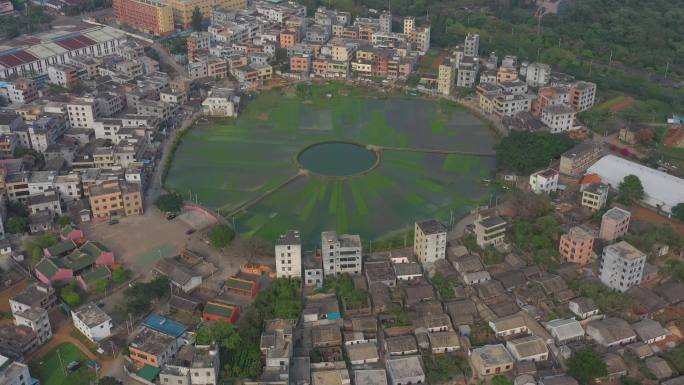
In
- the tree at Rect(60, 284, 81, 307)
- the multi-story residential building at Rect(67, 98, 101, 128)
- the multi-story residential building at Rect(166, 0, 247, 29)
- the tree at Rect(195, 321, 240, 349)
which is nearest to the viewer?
the tree at Rect(195, 321, 240, 349)

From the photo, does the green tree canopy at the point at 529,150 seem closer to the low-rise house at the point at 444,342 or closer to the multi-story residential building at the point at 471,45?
the low-rise house at the point at 444,342

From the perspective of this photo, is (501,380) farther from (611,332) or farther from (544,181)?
(544,181)

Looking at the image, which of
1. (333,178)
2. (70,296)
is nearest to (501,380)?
(70,296)

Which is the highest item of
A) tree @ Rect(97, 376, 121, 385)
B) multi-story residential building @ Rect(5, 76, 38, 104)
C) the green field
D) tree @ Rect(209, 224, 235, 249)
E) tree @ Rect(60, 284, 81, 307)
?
multi-story residential building @ Rect(5, 76, 38, 104)

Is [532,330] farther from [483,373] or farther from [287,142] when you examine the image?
[287,142]

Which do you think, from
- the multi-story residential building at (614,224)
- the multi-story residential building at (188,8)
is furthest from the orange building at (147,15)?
the multi-story residential building at (614,224)

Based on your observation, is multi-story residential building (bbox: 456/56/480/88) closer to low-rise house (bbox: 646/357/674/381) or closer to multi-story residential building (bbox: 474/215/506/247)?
multi-story residential building (bbox: 474/215/506/247)

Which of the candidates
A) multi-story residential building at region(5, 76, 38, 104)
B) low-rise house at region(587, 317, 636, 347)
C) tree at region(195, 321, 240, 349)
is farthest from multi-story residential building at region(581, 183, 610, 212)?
multi-story residential building at region(5, 76, 38, 104)
